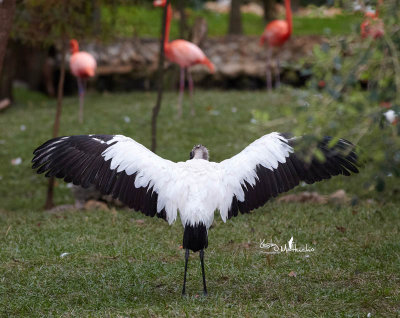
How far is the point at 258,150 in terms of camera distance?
449 centimetres

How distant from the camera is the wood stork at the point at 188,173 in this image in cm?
430

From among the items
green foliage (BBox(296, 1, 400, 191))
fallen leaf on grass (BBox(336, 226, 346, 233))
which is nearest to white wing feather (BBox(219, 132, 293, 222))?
green foliage (BBox(296, 1, 400, 191))

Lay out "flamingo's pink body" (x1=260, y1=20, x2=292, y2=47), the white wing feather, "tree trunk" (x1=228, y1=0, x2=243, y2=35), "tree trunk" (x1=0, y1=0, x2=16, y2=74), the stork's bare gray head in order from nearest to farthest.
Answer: the white wing feather → the stork's bare gray head → "tree trunk" (x1=0, y1=0, x2=16, y2=74) → "flamingo's pink body" (x1=260, y1=20, x2=292, y2=47) → "tree trunk" (x1=228, y1=0, x2=243, y2=35)

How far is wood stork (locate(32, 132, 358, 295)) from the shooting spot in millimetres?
4305

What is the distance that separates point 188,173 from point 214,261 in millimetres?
1189

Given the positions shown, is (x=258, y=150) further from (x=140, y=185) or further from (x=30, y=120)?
(x=30, y=120)

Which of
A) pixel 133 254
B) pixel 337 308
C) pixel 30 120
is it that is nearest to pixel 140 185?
pixel 133 254

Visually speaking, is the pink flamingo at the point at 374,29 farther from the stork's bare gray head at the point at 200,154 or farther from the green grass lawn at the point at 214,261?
the stork's bare gray head at the point at 200,154

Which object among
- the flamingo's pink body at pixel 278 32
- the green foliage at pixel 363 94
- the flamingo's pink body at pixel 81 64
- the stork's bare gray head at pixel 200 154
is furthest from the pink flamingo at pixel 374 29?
the flamingo's pink body at pixel 278 32

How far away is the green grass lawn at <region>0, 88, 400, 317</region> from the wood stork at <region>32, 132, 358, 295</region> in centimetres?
44

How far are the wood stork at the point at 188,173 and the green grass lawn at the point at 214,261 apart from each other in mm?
439

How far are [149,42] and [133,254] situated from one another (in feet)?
34.9

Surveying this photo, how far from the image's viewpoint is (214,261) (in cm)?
523

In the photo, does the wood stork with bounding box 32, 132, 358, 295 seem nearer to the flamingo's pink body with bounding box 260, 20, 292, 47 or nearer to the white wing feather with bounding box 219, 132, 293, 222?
the white wing feather with bounding box 219, 132, 293, 222
